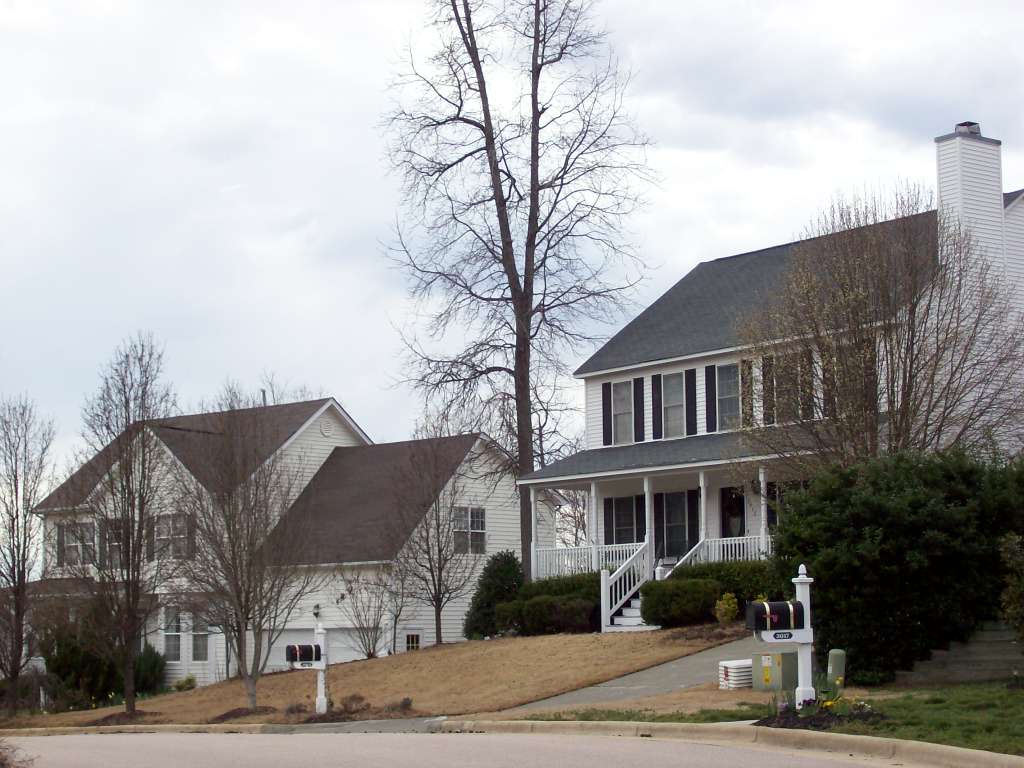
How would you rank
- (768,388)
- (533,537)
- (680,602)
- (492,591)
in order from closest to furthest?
(768,388) < (680,602) < (492,591) < (533,537)

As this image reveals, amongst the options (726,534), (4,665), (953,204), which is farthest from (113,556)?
(953,204)

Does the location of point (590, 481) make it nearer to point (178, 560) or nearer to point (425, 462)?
point (425, 462)

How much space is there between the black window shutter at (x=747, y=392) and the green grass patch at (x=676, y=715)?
935cm

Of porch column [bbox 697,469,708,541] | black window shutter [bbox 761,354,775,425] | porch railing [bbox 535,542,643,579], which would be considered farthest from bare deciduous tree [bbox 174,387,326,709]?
black window shutter [bbox 761,354,775,425]

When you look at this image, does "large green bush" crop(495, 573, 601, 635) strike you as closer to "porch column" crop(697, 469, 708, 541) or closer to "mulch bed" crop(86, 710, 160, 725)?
"porch column" crop(697, 469, 708, 541)

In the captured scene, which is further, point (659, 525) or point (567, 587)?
point (659, 525)

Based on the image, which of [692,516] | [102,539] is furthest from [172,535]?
[692,516]

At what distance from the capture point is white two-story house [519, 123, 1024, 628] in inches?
1195

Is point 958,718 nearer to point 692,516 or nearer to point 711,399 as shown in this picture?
point 711,399

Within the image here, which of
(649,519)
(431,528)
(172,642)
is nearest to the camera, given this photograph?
(649,519)

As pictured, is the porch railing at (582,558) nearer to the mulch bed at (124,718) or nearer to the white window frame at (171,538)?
the white window frame at (171,538)

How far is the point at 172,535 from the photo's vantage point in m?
32.2

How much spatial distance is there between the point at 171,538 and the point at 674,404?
41.1ft

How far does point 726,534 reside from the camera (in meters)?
33.6
